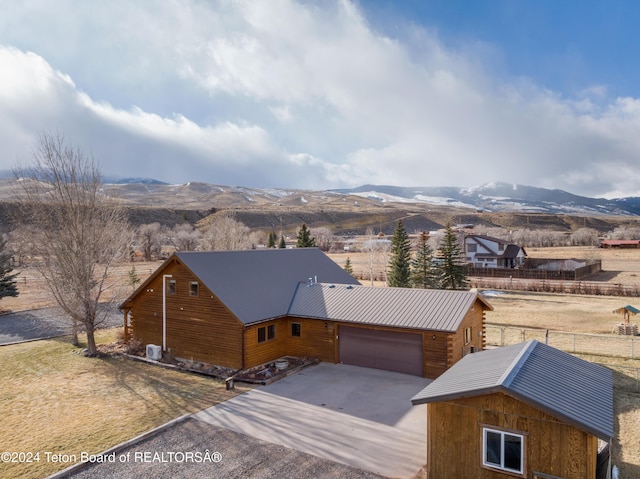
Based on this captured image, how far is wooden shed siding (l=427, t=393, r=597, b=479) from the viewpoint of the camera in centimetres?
782

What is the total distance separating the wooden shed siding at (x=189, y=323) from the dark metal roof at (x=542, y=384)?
1029 cm

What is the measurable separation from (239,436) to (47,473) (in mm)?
4750

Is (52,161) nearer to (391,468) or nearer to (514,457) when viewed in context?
(391,468)

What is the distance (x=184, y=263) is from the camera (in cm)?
1886

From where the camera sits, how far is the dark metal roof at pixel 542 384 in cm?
786

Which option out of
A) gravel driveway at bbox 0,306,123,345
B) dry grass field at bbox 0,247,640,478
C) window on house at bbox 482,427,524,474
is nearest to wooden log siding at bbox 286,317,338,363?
dry grass field at bbox 0,247,640,478


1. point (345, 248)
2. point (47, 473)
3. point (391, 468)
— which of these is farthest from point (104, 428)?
point (345, 248)

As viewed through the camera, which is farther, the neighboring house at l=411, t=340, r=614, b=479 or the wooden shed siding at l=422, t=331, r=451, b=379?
the wooden shed siding at l=422, t=331, r=451, b=379

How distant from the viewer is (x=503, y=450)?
8375 millimetres

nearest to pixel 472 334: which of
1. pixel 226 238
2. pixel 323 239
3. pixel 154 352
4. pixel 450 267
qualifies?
pixel 154 352

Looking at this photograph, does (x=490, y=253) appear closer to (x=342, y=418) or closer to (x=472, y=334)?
(x=472, y=334)

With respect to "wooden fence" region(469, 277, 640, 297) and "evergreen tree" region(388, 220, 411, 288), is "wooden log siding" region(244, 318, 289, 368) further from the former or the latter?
"wooden fence" region(469, 277, 640, 297)

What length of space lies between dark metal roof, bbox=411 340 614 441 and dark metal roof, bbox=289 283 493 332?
17.8 feet

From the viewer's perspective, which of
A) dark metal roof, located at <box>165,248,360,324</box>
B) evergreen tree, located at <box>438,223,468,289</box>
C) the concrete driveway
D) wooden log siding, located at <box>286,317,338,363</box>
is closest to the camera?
the concrete driveway
